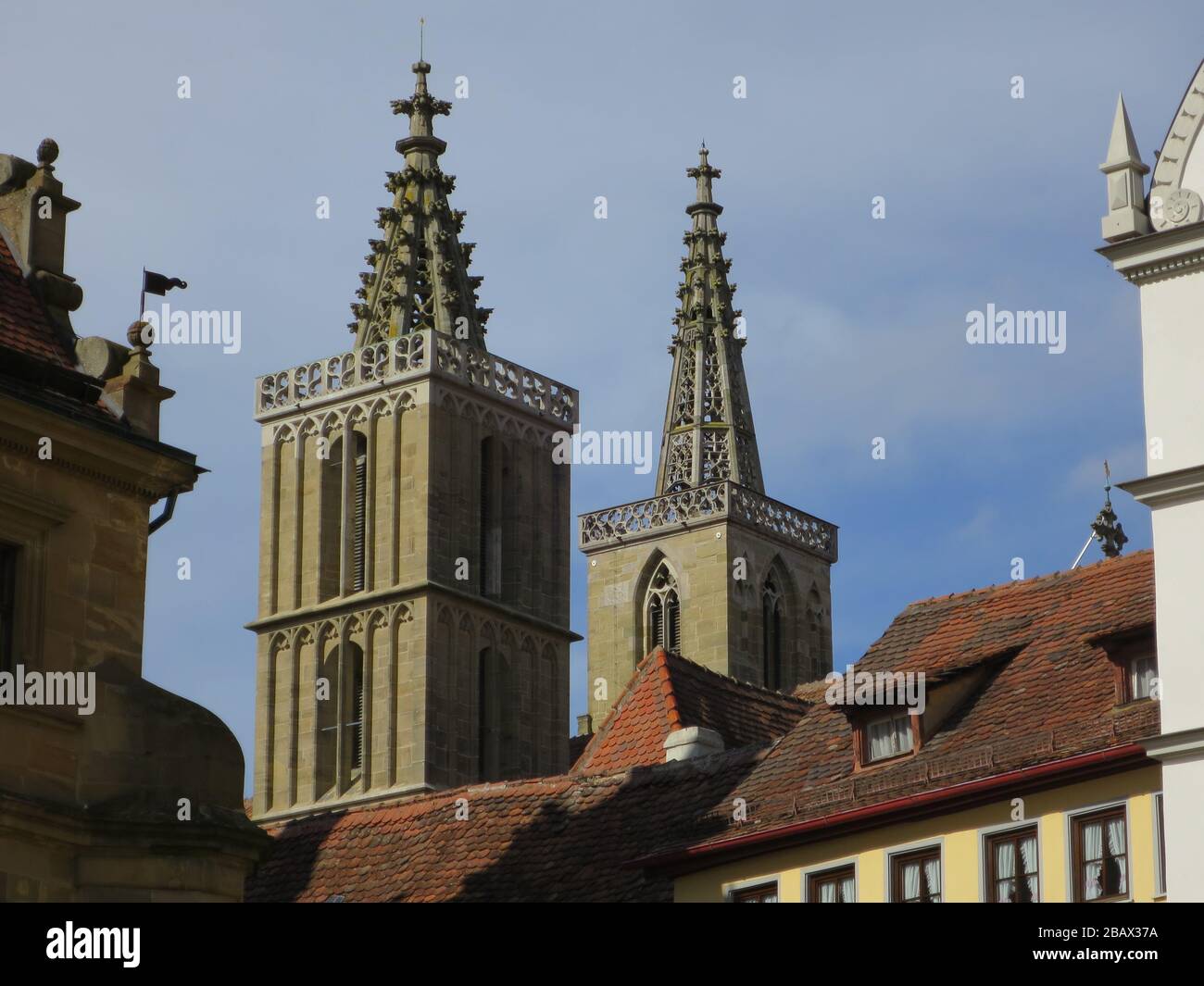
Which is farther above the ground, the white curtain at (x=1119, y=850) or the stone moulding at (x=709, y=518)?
the stone moulding at (x=709, y=518)

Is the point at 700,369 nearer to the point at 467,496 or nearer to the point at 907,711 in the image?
the point at 467,496

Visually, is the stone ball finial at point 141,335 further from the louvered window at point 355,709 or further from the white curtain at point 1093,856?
the louvered window at point 355,709

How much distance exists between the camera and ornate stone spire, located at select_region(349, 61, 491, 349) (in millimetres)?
82812

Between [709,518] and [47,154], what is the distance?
2586 inches

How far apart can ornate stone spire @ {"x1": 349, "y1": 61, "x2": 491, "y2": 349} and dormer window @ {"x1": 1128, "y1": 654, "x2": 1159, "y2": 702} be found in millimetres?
51776

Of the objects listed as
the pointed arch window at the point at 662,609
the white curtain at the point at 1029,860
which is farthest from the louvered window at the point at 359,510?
the white curtain at the point at 1029,860

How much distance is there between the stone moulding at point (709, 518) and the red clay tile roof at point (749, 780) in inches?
2219

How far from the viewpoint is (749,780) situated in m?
35.5

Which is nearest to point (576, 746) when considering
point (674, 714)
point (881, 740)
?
point (674, 714)

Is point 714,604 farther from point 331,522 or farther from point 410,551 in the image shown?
point 410,551

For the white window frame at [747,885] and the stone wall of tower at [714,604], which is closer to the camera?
the white window frame at [747,885]

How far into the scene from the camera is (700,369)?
102m

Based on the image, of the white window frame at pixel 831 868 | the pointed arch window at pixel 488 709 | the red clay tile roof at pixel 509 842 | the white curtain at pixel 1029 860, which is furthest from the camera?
the pointed arch window at pixel 488 709

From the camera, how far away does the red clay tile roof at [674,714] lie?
40594 millimetres
